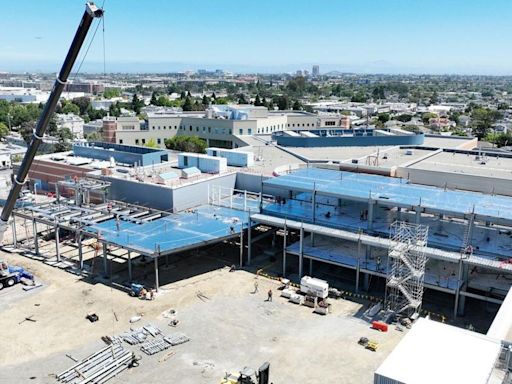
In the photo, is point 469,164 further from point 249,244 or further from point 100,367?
point 100,367

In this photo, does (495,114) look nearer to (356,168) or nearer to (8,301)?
(356,168)

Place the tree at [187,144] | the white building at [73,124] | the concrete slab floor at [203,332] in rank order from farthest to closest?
1. the white building at [73,124]
2. the tree at [187,144]
3. the concrete slab floor at [203,332]

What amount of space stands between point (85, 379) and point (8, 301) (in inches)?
535

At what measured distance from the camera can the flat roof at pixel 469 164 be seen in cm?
4659

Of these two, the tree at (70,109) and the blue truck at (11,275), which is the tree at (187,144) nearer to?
the blue truck at (11,275)

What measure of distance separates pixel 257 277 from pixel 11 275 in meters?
19.4

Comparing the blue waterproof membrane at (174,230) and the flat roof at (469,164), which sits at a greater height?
the flat roof at (469,164)

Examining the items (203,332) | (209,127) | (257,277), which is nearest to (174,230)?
(257,277)

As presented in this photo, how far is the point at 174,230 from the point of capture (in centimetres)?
4147

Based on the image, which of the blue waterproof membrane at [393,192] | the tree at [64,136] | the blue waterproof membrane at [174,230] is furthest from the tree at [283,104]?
the blue waterproof membrane at [174,230]

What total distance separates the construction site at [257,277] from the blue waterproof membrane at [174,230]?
18 centimetres

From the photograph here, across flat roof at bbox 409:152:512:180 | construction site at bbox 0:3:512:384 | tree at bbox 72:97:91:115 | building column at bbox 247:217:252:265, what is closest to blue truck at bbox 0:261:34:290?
construction site at bbox 0:3:512:384

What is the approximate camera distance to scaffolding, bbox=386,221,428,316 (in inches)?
1297

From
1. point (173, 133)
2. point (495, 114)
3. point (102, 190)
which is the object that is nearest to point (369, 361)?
point (102, 190)
